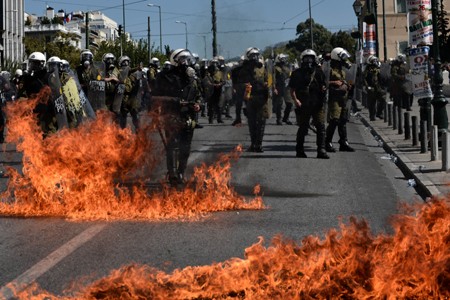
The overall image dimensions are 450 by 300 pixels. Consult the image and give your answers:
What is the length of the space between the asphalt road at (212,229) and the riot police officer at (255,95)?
2.48 meters

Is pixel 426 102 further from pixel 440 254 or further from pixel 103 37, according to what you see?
pixel 103 37

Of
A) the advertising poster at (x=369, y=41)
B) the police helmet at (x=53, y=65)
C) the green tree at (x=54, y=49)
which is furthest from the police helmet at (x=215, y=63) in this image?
the green tree at (x=54, y=49)

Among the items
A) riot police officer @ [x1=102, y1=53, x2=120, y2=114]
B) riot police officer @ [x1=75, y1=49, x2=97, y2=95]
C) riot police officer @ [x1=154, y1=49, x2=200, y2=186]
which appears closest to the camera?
riot police officer @ [x1=154, y1=49, x2=200, y2=186]

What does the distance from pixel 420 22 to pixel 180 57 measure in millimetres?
5899

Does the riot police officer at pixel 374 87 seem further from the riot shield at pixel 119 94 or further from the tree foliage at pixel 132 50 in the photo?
the tree foliage at pixel 132 50

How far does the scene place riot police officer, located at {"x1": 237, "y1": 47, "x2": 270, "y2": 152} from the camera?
55.4 feet

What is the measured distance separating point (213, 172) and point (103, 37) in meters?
139

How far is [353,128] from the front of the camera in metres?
25.2

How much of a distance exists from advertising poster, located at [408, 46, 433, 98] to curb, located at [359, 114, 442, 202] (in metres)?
1.18

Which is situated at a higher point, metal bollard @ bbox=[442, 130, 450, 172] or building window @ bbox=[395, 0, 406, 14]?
building window @ bbox=[395, 0, 406, 14]

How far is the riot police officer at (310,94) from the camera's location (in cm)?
1560

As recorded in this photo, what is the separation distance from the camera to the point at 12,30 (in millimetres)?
73438

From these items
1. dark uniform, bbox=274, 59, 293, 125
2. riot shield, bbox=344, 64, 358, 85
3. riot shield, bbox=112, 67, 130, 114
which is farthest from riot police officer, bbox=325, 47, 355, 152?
dark uniform, bbox=274, 59, 293, 125

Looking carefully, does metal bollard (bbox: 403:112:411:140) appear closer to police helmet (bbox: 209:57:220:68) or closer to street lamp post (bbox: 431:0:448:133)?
street lamp post (bbox: 431:0:448:133)
